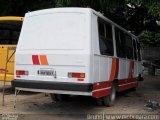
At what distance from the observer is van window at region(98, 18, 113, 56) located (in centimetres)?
1082

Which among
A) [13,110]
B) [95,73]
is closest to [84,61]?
[95,73]

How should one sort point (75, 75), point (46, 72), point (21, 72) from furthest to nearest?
1. point (21, 72)
2. point (46, 72)
3. point (75, 75)

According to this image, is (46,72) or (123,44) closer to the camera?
(46,72)

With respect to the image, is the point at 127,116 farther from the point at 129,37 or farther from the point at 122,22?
the point at 122,22

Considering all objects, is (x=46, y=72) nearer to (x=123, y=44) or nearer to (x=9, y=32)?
(x=123, y=44)

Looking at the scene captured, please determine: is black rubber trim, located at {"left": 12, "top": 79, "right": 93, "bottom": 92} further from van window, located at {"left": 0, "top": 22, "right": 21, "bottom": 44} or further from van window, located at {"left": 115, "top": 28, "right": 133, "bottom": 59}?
van window, located at {"left": 0, "top": 22, "right": 21, "bottom": 44}

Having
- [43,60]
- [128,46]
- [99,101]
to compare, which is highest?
[128,46]

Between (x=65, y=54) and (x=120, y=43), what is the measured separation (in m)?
3.61

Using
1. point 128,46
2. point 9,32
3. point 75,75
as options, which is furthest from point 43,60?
point 128,46

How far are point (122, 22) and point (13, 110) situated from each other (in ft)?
37.7

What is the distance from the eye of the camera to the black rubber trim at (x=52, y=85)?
972 cm

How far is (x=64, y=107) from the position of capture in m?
11.7

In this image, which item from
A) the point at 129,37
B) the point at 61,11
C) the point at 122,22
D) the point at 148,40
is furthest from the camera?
the point at 148,40

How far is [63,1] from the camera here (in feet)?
46.0
